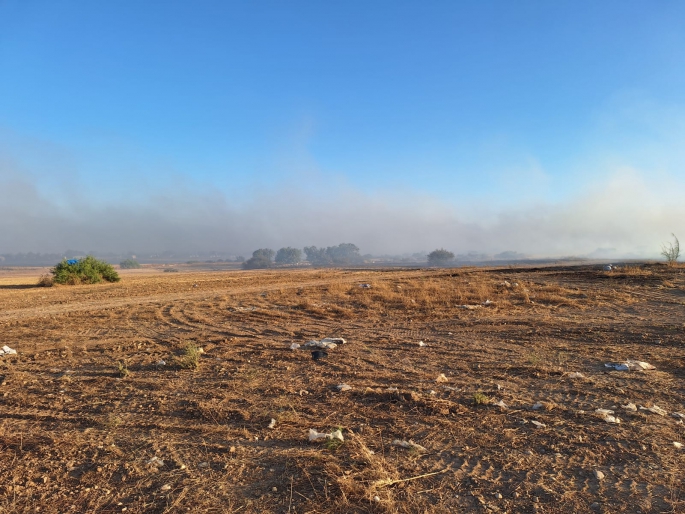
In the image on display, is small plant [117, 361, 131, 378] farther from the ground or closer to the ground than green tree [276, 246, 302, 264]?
closer to the ground

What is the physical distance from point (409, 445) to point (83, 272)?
31.8 m

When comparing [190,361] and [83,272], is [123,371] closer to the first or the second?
[190,361]

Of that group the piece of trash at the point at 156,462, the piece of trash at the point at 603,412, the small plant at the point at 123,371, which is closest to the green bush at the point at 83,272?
the small plant at the point at 123,371

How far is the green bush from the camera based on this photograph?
2794 cm

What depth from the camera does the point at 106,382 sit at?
252 inches

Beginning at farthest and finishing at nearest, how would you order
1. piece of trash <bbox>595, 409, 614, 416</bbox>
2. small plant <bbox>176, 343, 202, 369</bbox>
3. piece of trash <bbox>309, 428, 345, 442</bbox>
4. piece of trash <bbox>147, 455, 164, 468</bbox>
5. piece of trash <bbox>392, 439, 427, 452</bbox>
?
1. small plant <bbox>176, 343, 202, 369</bbox>
2. piece of trash <bbox>595, 409, 614, 416</bbox>
3. piece of trash <bbox>309, 428, 345, 442</bbox>
4. piece of trash <bbox>392, 439, 427, 452</bbox>
5. piece of trash <bbox>147, 455, 164, 468</bbox>

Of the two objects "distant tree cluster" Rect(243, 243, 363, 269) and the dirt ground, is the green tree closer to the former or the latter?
"distant tree cluster" Rect(243, 243, 363, 269)

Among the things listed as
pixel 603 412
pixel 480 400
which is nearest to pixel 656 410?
pixel 603 412

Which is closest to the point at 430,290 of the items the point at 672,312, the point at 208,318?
the point at 672,312

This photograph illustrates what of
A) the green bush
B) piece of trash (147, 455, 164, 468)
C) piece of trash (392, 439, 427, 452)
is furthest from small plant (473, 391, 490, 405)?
the green bush

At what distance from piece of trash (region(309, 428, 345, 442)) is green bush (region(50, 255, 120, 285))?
3011 cm

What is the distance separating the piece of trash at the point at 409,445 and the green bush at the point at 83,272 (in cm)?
3077

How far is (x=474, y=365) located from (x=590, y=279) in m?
18.2

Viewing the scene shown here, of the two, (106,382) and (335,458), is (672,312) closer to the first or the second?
(335,458)
